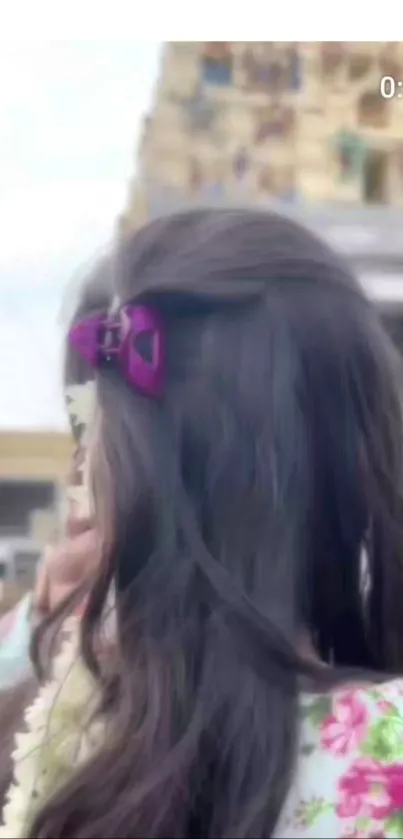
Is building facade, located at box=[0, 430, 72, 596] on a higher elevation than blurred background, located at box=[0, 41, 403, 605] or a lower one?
lower

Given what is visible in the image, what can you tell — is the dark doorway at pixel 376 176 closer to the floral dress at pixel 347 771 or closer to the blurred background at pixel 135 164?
the blurred background at pixel 135 164

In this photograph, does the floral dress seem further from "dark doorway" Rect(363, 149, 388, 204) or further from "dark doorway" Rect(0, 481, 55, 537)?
"dark doorway" Rect(363, 149, 388, 204)

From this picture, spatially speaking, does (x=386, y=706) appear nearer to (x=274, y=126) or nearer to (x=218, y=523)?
(x=218, y=523)

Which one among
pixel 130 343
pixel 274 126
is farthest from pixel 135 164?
pixel 130 343

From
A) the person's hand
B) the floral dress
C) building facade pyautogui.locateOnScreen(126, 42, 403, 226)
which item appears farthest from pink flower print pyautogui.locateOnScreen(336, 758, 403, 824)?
building facade pyautogui.locateOnScreen(126, 42, 403, 226)

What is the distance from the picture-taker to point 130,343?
0.59m

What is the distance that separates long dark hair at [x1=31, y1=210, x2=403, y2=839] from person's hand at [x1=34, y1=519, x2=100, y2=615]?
3.7 inches

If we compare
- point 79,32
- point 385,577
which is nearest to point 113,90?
point 79,32

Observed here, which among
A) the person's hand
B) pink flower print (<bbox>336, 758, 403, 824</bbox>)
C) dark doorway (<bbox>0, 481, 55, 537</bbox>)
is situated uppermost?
dark doorway (<bbox>0, 481, 55, 537</bbox>)

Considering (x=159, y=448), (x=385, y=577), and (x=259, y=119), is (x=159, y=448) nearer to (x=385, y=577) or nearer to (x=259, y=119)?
(x=385, y=577)

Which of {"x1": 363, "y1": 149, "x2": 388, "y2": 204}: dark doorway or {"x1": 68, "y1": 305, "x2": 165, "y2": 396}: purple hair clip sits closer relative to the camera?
{"x1": 68, "y1": 305, "x2": 165, "y2": 396}: purple hair clip

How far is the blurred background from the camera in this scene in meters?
0.75

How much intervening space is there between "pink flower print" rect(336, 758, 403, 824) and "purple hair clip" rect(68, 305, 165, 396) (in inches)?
8.4

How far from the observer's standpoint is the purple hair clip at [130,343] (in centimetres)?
59
